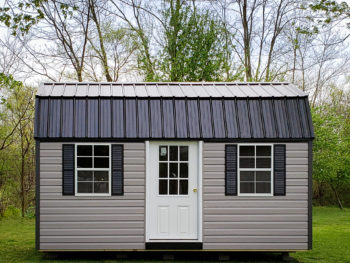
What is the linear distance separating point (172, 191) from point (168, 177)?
25 cm

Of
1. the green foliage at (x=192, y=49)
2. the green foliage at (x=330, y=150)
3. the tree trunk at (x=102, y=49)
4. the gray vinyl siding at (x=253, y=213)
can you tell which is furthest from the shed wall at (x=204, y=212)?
the green foliage at (x=330, y=150)

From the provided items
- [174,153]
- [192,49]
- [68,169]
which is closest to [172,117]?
[174,153]

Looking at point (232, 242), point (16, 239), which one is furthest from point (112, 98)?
point (16, 239)

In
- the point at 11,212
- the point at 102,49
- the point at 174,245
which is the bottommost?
the point at 11,212

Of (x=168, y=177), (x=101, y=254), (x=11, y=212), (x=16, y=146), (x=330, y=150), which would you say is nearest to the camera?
(x=168, y=177)

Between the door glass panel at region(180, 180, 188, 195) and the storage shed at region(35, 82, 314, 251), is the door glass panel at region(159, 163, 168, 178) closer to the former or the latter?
the storage shed at region(35, 82, 314, 251)

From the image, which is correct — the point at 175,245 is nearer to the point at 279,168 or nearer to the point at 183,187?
the point at 183,187

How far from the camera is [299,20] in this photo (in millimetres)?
19312

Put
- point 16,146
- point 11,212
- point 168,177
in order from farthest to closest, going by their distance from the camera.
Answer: point 16,146 < point 11,212 < point 168,177

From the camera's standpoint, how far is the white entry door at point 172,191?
775 centimetres

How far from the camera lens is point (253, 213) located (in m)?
7.79

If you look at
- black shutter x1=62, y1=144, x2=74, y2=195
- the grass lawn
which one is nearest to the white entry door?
the grass lawn

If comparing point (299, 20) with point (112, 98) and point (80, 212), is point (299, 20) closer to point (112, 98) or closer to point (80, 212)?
point (112, 98)

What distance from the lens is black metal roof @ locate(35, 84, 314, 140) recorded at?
7.73 metres
